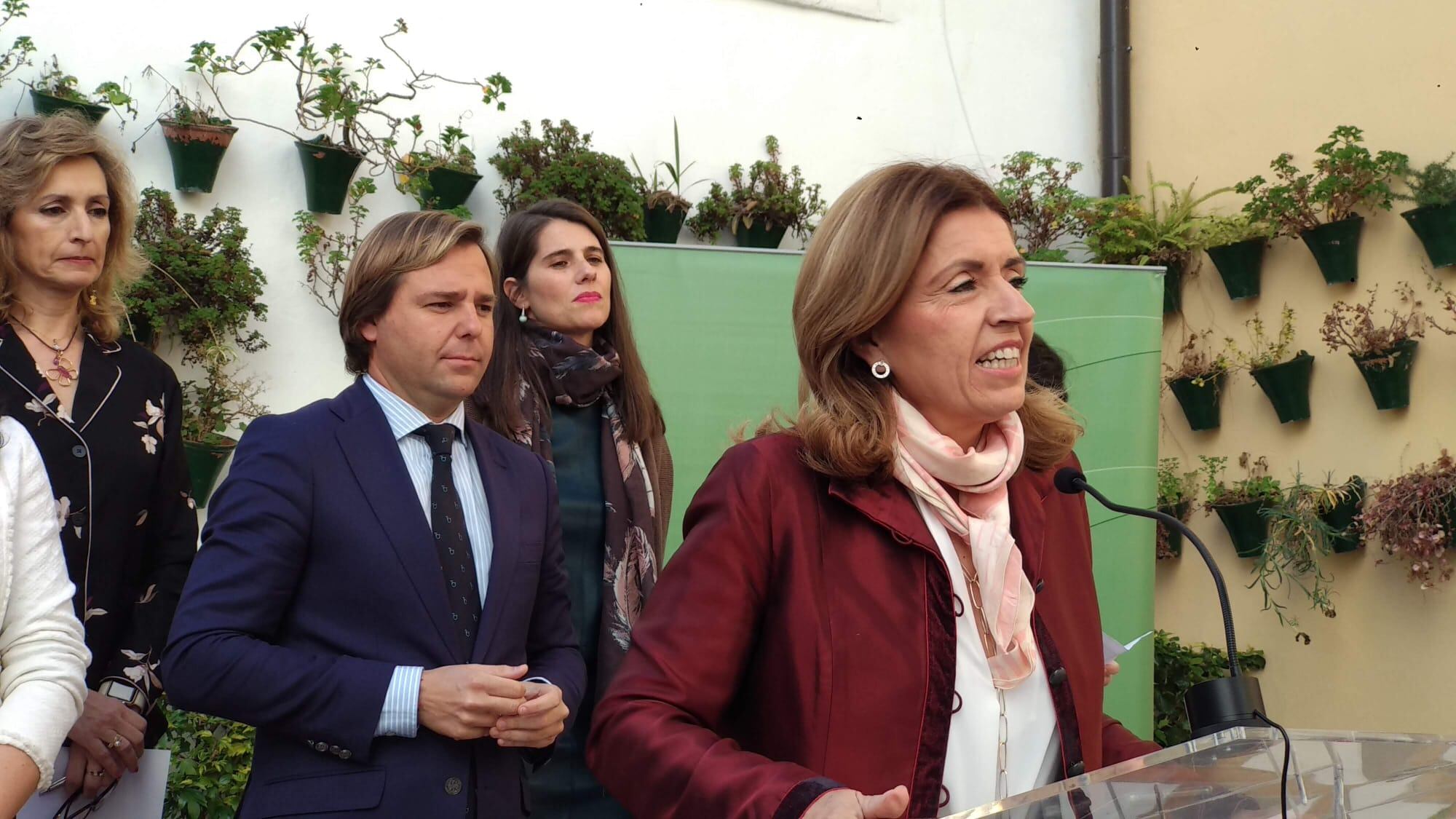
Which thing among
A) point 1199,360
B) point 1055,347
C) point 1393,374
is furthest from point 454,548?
point 1199,360

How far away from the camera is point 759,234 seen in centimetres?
550

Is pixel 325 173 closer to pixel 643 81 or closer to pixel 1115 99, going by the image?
pixel 643 81

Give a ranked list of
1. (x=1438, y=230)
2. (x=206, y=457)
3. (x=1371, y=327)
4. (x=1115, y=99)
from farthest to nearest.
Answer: (x=1115, y=99) < (x=1371, y=327) < (x=1438, y=230) < (x=206, y=457)

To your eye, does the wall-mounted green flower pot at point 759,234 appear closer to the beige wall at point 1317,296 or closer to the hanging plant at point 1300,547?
the beige wall at point 1317,296

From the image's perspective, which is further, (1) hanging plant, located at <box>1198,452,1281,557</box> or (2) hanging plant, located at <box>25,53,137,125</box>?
(1) hanging plant, located at <box>1198,452,1281,557</box>

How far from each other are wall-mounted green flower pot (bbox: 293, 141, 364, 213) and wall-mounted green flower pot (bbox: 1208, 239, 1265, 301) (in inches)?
143

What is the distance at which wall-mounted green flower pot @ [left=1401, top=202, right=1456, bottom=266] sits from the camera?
5.05 m

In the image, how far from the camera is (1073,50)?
21.6 ft

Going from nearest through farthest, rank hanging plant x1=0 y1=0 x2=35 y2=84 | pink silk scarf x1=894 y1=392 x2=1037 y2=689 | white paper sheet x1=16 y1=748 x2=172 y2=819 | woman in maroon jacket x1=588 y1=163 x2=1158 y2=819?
woman in maroon jacket x1=588 y1=163 x2=1158 y2=819 → pink silk scarf x1=894 y1=392 x2=1037 y2=689 → white paper sheet x1=16 y1=748 x2=172 y2=819 → hanging plant x1=0 y1=0 x2=35 y2=84

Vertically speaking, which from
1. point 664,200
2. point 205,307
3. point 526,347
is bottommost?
point 526,347

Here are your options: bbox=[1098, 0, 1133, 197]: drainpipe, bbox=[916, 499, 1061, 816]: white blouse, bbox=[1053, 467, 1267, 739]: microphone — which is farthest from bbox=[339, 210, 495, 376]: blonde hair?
bbox=[1098, 0, 1133, 197]: drainpipe

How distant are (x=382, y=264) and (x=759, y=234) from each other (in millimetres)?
3269

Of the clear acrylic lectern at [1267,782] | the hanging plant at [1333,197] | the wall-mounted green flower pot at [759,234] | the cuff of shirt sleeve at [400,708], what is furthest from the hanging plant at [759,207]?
the clear acrylic lectern at [1267,782]

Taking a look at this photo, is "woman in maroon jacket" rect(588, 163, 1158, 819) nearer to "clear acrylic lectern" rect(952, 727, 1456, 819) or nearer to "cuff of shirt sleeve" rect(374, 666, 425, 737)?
"clear acrylic lectern" rect(952, 727, 1456, 819)
